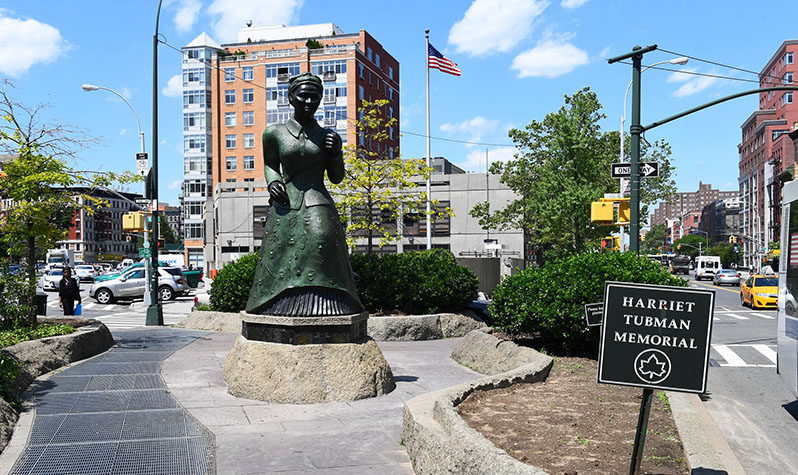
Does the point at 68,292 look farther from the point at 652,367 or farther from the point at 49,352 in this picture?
the point at 652,367

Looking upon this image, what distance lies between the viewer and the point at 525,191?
35.8 m

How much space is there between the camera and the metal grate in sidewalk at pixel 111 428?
18.8ft

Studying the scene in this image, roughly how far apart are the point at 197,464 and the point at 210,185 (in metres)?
67.0

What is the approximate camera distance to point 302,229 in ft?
28.0

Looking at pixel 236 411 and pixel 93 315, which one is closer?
pixel 236 411

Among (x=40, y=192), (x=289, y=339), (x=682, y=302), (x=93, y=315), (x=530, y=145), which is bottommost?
(x=93, y=315)

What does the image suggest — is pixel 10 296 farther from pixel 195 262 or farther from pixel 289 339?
pixel 195 262

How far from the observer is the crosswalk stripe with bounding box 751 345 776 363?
45.9ft

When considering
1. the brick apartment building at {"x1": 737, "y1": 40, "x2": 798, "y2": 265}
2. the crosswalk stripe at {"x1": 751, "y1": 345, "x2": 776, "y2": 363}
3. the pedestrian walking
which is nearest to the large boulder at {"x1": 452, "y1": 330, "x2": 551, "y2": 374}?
the crosswalk stripe at {"x1": 751, "y1": 345, "x2": 776, "y2": 363}

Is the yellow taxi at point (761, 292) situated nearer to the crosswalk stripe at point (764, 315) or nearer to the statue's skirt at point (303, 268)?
the crosswalk stripe at point (764, 315)

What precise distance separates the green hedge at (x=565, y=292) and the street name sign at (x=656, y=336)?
5673 millimetres

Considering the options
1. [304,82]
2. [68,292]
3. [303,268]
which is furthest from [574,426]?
[68,292]

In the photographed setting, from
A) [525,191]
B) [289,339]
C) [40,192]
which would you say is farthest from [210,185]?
[289,339]

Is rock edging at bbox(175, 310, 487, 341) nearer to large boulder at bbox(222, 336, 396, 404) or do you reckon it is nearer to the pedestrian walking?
the pedestrian walking
